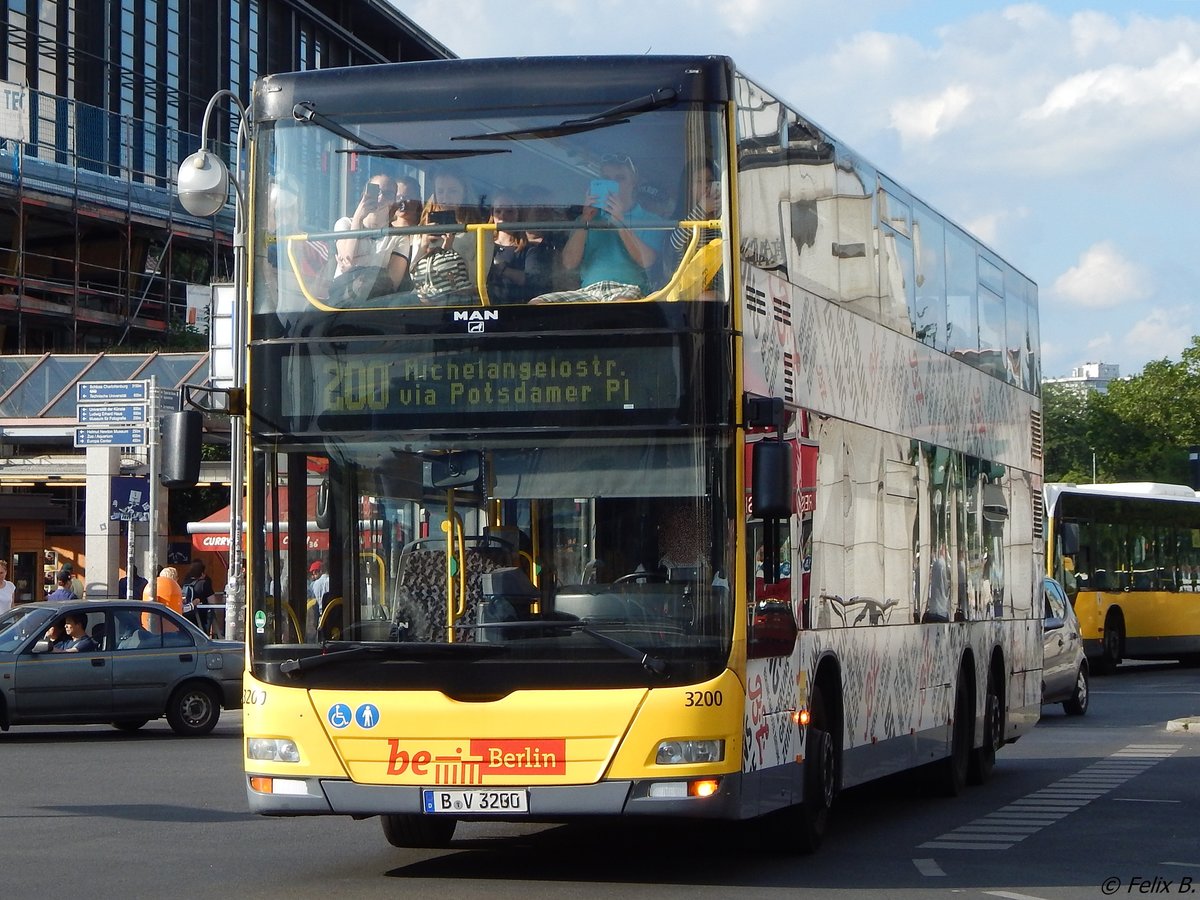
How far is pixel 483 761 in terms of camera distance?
9.51 m

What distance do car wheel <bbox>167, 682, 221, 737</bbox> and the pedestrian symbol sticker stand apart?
1233 centimetres

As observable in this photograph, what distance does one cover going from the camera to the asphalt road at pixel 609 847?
9.98m

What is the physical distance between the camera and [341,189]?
32.6 feet

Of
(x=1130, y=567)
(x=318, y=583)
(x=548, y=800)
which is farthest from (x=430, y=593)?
(x=1130, y=567)

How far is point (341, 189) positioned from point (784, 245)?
2540 millimetres

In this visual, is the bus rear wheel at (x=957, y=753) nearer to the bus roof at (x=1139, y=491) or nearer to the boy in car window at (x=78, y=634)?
the boy in car window at (x=78, y=634)

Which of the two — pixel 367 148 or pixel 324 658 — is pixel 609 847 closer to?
pixel 324 658

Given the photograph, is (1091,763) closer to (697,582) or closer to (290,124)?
(697,582)

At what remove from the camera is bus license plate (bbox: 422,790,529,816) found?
9469mm

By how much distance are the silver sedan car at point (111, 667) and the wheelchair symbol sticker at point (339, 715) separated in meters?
11.3

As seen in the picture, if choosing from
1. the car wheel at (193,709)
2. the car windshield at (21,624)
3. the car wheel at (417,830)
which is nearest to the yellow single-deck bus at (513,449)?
the car wheel at (417,830)

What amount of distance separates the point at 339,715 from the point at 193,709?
41.0 ft

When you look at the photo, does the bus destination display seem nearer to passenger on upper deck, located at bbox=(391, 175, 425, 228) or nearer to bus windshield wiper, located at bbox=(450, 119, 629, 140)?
passenger on upper deck, located at bbox=(391, 175, 425, 228)

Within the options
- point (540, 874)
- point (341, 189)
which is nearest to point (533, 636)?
point (540, 874)
